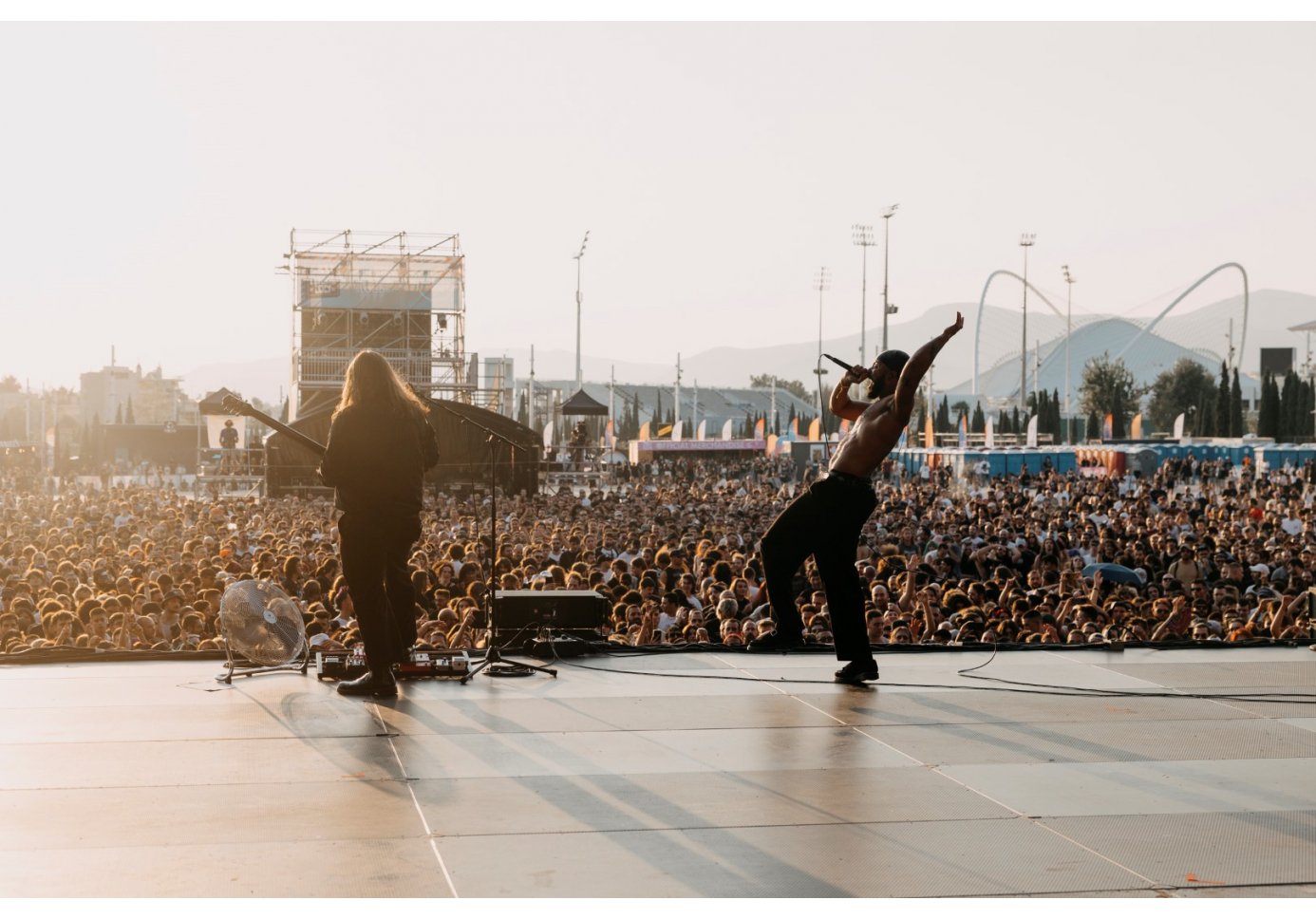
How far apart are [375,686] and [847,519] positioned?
2313 mm

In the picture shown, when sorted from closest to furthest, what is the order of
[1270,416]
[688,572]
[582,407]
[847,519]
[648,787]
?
1. [648,787]
2. [847,519]
3. [688,572]
4. [582,407]
5. [1270,416]

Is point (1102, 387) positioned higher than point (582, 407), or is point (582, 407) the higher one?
point (1102, 387)

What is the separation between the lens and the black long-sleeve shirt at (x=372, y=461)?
6.33 meters

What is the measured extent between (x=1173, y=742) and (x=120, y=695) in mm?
4484

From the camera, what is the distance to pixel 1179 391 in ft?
357

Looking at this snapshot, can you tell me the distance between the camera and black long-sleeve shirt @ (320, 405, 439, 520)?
20.8 ft

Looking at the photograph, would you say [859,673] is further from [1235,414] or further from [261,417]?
[1235,414]

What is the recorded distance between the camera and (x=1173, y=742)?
5621 mm

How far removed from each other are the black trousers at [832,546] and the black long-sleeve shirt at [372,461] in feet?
5.68

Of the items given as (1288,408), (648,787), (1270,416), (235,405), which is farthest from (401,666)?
(1288,408)

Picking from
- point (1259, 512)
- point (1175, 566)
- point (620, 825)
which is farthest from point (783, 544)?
point (1259, 512)

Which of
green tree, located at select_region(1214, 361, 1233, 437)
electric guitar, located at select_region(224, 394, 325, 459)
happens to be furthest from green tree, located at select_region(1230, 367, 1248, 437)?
electric guitar, located at select_region(224, 394, 325, 459)

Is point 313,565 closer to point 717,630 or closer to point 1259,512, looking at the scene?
point 717,630

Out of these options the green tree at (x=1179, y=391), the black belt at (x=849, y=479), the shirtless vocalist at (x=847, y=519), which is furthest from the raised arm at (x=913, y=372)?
the green tree at (x=1179, y=391)
